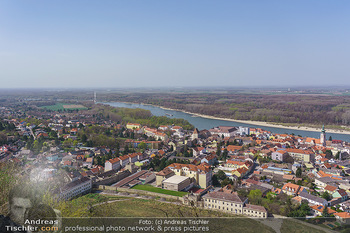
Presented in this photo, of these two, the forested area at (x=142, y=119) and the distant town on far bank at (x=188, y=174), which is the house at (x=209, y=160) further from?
the forested area at (x=142, y=119)

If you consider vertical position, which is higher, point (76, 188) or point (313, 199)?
point (76, 188)

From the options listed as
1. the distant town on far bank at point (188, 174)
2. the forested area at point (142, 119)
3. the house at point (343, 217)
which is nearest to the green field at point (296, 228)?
the distant town on far bank at point (188, 174)

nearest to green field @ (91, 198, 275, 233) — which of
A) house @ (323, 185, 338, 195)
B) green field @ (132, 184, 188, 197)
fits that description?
green field @ (132, 184, 188, 197)

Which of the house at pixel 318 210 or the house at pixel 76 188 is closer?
the house at pixel 318 210

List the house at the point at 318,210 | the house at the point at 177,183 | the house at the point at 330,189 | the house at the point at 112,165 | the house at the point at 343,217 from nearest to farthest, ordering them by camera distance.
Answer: the house at the point at 343,217 < the house at the point at 318,210 < the house at the point at 330,189 < the house at the point at 177,183 < the house at the point at 112,165

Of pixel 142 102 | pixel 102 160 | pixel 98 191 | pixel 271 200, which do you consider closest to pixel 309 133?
pixel 271 200

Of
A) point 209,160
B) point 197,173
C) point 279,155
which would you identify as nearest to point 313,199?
point 197,173

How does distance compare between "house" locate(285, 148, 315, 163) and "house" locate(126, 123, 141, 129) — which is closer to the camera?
"house" locate(285, 148, 315, 163)

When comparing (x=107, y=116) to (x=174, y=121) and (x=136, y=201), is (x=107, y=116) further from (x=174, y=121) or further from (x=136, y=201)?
(x=136, y=201)

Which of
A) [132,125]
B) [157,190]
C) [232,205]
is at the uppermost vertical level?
[132,125]

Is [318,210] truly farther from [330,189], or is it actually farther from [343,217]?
[330,189]

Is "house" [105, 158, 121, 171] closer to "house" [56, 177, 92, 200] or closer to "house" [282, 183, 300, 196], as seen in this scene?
"house" [56, 177, 92, 200]
